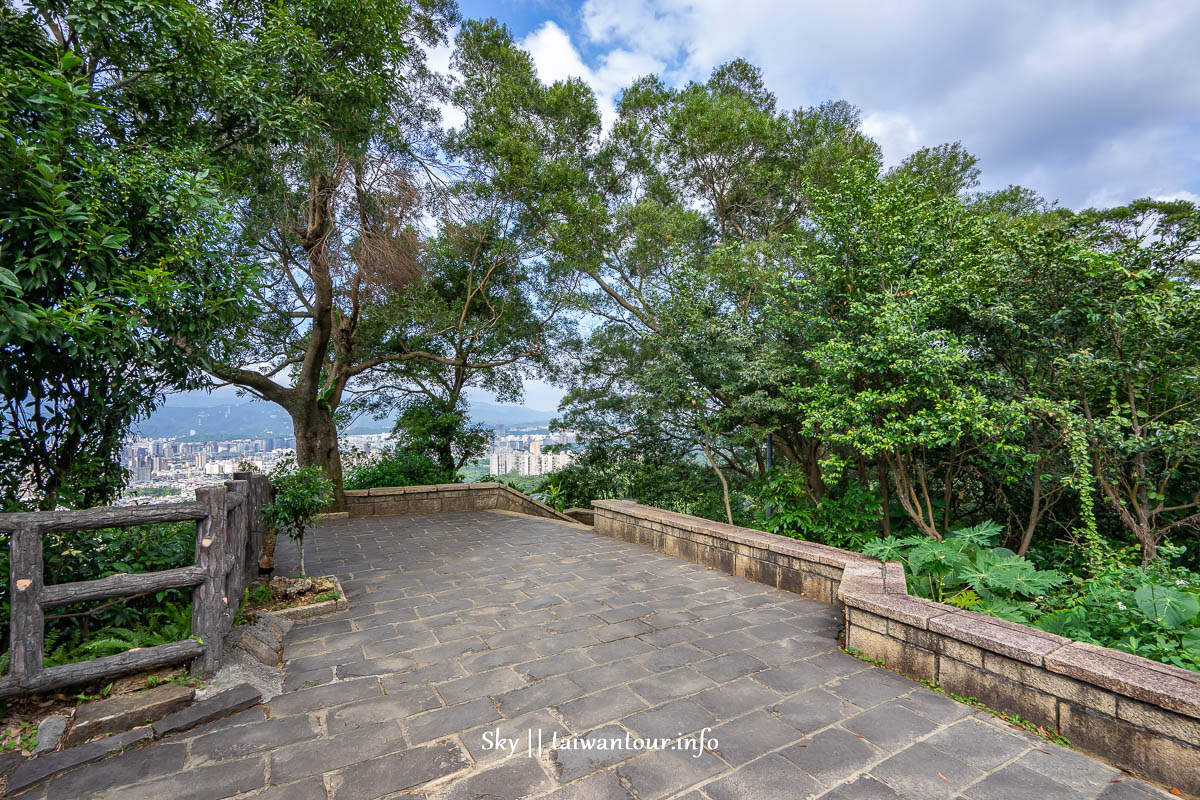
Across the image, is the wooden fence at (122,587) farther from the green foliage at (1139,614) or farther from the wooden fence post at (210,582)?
the green foliage at (1139,614)

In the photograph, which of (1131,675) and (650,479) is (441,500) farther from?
(1131,675)

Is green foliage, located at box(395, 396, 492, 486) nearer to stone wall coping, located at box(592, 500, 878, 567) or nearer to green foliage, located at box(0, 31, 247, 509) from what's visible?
stone wall coping, located at box(592, 500, 878, 567)

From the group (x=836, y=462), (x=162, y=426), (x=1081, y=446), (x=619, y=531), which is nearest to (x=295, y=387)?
(x=162, y=426)

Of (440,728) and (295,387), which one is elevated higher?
(295,387)

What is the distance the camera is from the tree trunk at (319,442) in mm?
8242

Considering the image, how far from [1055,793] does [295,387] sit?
9.49m

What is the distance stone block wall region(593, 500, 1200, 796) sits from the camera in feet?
6.32

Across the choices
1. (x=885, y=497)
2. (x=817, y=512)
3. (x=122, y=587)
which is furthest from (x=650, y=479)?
(x=122, y=587)

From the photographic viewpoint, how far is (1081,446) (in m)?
3.74

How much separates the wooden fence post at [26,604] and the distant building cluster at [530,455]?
7311 millimetres

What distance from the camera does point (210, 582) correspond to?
280cm

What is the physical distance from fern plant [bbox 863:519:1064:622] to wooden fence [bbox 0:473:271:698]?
4.47 metres

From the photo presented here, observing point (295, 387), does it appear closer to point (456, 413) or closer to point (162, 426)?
point (456, 413)

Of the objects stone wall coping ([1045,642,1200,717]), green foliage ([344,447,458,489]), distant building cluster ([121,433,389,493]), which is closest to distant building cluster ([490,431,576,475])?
green foliage ([344,447,458,489])
